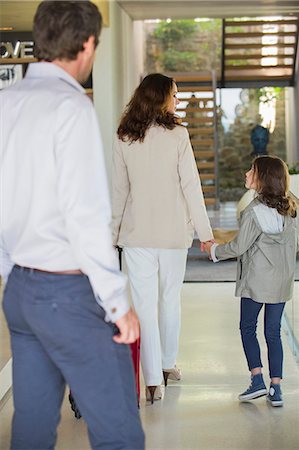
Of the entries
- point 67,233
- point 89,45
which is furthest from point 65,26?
point 67,233

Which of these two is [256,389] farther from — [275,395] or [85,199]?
[85,199]

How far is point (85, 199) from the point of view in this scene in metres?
1.91

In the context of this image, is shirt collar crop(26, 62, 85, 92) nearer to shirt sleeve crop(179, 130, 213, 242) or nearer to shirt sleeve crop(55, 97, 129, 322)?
shirt sleeve crop(55, 97, 129, 322)

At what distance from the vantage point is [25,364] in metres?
2.09

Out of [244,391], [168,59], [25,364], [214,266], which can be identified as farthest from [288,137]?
[25,364]

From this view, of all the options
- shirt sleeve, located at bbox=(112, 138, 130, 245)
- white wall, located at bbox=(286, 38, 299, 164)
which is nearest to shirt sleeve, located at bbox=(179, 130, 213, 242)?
shirt sleeve, located at bbox=(112, 138, 130, 245)

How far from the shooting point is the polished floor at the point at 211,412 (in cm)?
358

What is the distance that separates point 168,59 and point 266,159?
1153cm

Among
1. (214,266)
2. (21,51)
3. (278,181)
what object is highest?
(21,51)

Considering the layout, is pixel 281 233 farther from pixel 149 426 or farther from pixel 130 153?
pixel 149 426

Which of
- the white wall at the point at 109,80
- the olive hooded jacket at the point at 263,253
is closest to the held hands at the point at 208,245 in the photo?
the olive hooded jacket at the point at 263,253

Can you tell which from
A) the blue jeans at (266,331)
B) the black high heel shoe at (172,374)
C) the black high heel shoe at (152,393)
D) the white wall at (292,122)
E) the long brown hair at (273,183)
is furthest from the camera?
the white wall at (292,122)

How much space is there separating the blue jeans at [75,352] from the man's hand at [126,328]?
0.03 metres

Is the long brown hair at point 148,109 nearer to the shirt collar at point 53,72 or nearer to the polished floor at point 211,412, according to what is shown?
the polished floor at point 211,412
